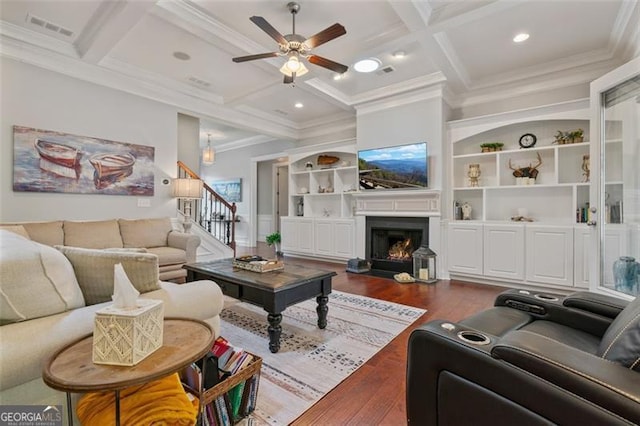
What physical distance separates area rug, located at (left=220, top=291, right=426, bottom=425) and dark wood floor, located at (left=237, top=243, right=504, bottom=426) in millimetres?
66

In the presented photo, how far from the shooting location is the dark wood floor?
1575mm

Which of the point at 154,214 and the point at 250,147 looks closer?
the point at 154,214

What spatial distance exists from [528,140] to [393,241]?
2531mm

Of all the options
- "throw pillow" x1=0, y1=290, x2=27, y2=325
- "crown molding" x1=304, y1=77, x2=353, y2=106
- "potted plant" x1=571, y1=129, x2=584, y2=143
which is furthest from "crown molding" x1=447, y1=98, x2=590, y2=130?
"throw pillow" x1=0, y1=290, x2=27, y2=325

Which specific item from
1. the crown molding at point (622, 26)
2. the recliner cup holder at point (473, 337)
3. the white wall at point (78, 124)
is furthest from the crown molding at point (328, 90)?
the recliner cup holder at point (473, 337)

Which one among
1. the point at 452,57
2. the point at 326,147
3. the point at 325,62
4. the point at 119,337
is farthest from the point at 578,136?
the point at 119,337

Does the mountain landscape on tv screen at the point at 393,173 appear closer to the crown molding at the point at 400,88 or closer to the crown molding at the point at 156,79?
the crown molding at the point at 400,88

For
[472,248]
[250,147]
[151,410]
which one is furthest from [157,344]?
[250,147]

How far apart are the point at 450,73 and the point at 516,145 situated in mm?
1508

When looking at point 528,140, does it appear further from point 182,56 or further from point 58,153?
point 58,153

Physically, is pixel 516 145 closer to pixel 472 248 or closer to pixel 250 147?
pixel 472 248

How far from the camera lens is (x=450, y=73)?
4168 millimetres

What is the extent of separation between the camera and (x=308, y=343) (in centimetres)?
240

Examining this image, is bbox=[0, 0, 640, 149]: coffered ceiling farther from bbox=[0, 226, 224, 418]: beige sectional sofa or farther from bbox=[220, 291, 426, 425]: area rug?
bbox=[220, 291, 426, 425]: area rug
